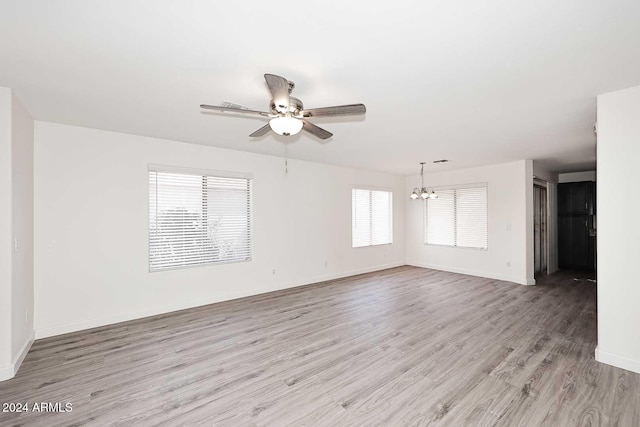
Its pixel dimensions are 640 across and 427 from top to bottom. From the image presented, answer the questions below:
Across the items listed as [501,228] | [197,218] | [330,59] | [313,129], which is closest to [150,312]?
[197,218]

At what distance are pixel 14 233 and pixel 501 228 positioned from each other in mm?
7649

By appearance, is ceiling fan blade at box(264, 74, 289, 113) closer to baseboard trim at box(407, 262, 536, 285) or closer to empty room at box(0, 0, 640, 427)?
empty room at box(0, 0, 640, 427)

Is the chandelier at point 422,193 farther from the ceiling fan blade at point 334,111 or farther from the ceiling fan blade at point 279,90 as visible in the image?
the ceiling fan blade at point 279,90

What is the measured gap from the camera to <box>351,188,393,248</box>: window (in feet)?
22.8

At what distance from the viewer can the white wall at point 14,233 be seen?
102 inches

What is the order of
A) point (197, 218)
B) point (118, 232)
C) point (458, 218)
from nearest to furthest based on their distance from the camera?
point (118, 232)
point (197, 218)
point (458, 218)

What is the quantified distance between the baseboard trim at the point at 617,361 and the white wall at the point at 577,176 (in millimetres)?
6479

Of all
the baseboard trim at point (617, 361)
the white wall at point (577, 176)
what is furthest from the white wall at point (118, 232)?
the white wall at point (577, 176)

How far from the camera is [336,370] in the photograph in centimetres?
268

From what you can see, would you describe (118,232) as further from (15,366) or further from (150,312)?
(15,366)

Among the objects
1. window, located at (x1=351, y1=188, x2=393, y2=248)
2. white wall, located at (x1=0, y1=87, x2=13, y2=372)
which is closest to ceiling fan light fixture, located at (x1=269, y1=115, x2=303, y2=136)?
white wall, located at (x1=0, y1=87, x2=13, y2=372)

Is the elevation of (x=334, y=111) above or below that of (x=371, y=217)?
above

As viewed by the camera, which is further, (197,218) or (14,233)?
(197,218)

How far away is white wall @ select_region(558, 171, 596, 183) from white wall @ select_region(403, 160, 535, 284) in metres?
2.95
